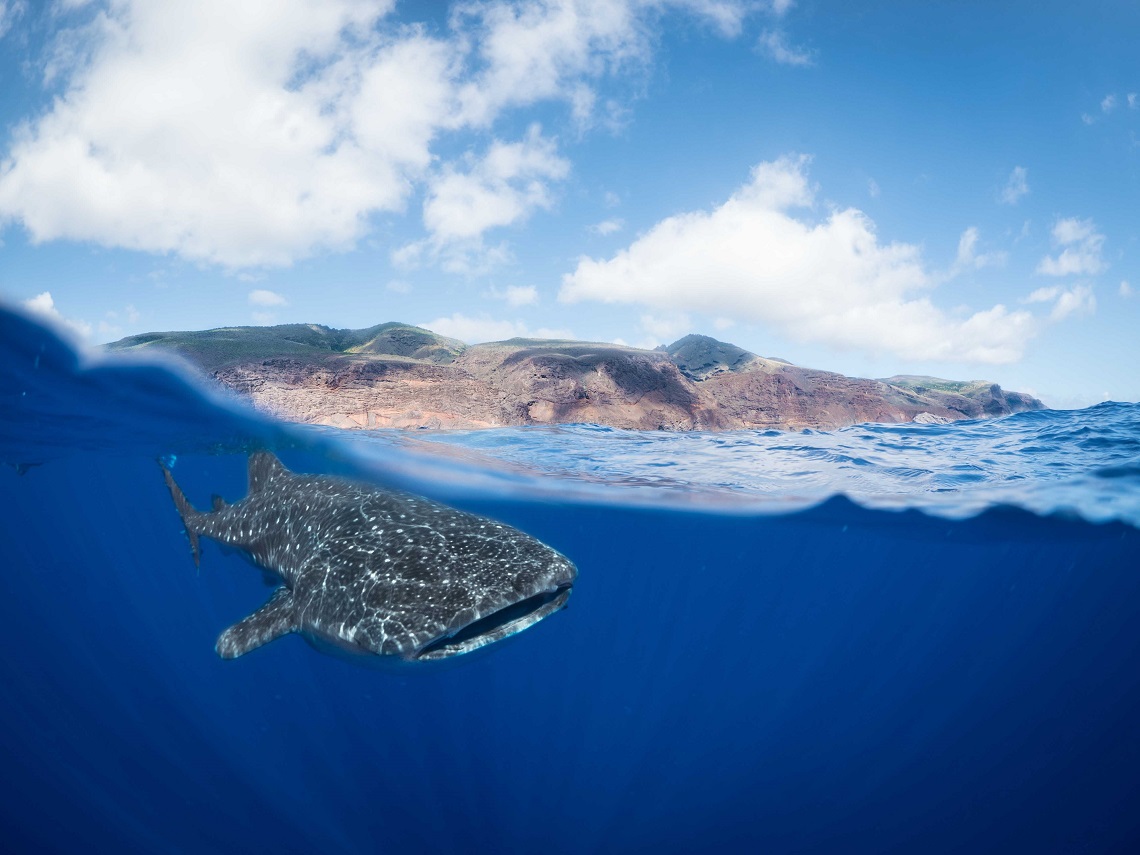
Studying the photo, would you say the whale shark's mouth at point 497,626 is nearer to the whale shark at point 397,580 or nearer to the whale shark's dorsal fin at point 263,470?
the whale shark at point 397,580

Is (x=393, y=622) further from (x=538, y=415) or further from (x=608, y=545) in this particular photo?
(x=608, y=545)

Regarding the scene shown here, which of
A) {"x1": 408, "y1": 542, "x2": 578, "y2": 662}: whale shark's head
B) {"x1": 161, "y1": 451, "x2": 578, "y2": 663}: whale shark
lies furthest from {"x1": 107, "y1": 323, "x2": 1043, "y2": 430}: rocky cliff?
{"x1": 408, "y1": 542, "x2": 578, "y2": 662}: whale shark's head

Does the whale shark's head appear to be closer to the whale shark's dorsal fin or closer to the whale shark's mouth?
the whale shark's mouth

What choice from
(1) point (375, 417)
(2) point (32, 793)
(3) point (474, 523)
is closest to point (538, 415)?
(1) point (375, 417)

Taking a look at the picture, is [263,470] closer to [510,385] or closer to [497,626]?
[497,626]

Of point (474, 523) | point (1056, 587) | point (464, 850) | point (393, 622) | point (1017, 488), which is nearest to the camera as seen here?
point (393, 622)

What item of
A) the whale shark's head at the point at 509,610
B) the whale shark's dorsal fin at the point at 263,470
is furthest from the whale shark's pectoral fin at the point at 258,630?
the whale shark's dorsal fin at the point at 263,470

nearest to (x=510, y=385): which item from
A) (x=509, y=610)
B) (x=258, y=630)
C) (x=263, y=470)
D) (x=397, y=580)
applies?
(x=263, y=470)
